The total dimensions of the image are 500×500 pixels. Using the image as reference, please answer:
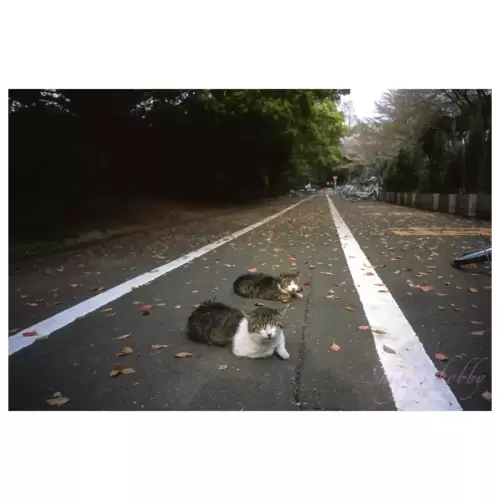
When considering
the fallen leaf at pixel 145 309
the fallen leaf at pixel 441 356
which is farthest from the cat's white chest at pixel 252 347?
the fallen leaf at pixel 441 356

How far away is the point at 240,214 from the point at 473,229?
2.36 metres

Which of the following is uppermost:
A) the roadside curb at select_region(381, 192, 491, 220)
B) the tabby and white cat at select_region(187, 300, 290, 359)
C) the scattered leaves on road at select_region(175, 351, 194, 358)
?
the roadside curb at select_region(381, 192, 491, 220)

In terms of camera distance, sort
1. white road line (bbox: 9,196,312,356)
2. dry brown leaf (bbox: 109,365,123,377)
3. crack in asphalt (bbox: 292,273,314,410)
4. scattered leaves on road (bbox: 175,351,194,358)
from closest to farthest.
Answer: crack in asphalt (bbox: 292,273,314,410)
dry brown leaf (bbox: 109,365,123,377)
scattered leaves on road (bbox: 175,351,194,358)
white road line (bbox: 9,196,312,356)

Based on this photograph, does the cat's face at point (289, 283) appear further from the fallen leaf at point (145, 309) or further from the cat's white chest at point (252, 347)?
the fallen leaf at point (145, 309)

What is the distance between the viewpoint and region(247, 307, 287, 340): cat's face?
6.68ft

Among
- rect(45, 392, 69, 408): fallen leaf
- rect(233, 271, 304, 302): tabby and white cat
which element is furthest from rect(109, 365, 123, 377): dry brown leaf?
rect(233, 271, 304, 302): tabby and white cat

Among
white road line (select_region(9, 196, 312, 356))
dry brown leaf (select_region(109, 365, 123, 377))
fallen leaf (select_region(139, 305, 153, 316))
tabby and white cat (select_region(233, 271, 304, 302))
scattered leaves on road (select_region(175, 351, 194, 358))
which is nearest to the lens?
dry brown leaf (select_region(109, 365, 123, 377))

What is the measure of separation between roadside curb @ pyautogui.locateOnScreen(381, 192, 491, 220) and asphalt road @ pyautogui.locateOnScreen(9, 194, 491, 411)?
2.8 inches

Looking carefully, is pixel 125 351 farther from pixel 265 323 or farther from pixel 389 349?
pixel 389 349

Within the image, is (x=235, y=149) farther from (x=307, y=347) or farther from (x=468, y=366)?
(x=468, y=366)

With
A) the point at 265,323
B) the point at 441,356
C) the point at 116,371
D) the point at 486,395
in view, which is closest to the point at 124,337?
the point at 116,371

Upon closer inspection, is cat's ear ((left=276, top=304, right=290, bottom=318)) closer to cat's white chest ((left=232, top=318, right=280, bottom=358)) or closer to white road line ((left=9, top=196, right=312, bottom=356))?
cat's white chest ((left=232, top=318, right=280, bottom=358))

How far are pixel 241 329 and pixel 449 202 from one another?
1967mm
